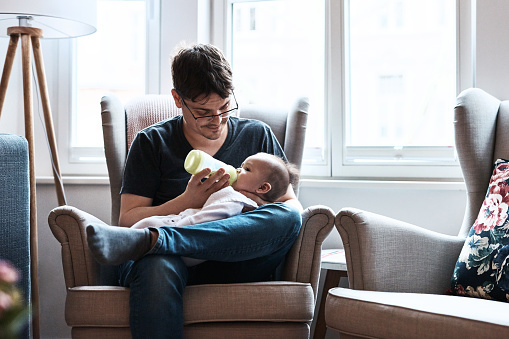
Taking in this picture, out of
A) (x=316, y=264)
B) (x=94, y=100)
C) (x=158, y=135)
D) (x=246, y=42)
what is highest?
(x=246, y=42)

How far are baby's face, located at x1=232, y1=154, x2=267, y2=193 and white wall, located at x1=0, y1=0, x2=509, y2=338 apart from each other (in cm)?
77

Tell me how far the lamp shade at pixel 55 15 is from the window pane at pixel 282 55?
2.44 feet

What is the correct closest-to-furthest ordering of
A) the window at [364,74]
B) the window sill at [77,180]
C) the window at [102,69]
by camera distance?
the window at [364,74] < the window sill at [77,180] < the window at [102,69]

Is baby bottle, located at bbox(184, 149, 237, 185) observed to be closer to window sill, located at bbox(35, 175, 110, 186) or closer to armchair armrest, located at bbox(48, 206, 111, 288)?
armchair armrest, located at bbox(48, 206, 111, 288)

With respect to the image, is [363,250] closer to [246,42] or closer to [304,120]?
[304,120]

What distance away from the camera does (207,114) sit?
1653 mm

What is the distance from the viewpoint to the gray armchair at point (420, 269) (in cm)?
119

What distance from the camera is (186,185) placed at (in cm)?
172

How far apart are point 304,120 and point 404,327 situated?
91 cm

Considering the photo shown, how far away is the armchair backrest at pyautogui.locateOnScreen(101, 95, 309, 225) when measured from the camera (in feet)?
6.28

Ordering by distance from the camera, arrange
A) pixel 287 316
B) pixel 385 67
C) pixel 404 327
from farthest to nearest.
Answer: pixel 385 67, pixel 287 316, pixel 404 327

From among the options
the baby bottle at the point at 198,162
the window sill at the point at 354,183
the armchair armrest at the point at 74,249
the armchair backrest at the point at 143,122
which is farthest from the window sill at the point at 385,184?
the armchair armrest at the point at 74,249

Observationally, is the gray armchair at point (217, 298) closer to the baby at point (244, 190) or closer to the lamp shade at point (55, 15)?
the baby at point (244, 190)

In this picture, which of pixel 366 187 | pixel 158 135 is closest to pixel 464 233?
pixel 366 187
